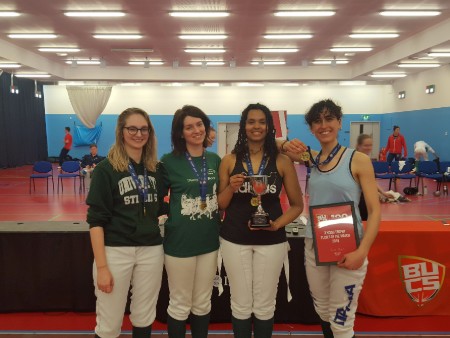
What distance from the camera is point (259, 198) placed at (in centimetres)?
210

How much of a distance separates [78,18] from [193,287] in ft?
28.0

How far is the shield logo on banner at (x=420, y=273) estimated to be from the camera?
312 cm

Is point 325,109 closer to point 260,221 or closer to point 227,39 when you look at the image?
point 260,221

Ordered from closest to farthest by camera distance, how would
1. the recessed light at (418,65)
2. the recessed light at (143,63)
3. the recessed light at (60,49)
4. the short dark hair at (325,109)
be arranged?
the short dark hair at (325,109) → the recessed light at (60,49) → the recessed light at (418,65) → the recessed light at (143,63)

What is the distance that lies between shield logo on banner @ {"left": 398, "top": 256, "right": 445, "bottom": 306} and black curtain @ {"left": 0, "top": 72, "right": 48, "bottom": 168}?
17.1 m

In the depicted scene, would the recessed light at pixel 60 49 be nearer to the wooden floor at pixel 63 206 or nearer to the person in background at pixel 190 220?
the wooden floor at pixel 63 206

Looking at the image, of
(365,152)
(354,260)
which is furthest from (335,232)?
(365,152)

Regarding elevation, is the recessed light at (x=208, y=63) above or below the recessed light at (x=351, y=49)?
below

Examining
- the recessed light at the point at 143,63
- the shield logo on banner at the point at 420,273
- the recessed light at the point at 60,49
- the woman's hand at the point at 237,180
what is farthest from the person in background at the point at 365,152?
the recessed light at the point at 60,49

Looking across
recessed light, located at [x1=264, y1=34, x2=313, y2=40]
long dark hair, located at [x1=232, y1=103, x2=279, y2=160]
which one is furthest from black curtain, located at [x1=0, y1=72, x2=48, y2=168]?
long dark hair, located at [x1=232, y1=103, x2=279, y2=160]

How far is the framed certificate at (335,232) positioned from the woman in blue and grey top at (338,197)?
1.6 inches

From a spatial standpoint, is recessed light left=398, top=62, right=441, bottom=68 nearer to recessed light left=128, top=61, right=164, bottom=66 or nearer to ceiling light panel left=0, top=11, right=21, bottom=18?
recessed light left=128, top=61, right=164, bottom=66

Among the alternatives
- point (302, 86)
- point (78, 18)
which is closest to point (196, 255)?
point (78, 18)

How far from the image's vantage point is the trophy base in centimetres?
204
